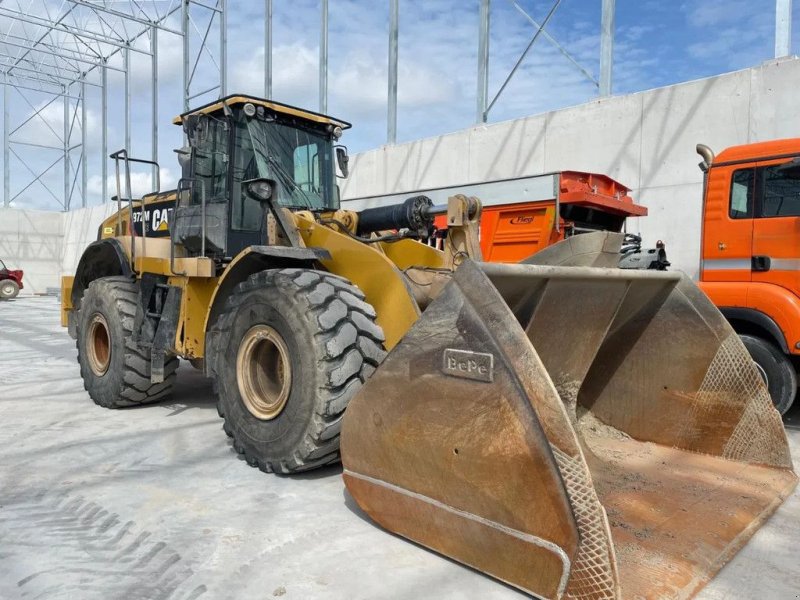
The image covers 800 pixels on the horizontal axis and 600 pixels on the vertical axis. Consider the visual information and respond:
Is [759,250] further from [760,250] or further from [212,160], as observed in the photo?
[212,160]

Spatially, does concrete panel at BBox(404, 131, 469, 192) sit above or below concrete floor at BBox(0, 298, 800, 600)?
above

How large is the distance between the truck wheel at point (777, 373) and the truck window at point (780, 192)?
1.07 metres

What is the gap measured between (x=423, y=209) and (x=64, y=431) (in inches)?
125

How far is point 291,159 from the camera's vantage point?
4848mm

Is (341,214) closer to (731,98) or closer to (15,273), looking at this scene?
(731,98)

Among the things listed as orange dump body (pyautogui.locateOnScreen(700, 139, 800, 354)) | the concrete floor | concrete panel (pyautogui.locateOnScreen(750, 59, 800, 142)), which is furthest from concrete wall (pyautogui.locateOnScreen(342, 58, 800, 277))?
the concrete floor

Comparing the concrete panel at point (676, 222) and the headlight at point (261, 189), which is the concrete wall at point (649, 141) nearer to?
the concrete panel at point (676, 222)

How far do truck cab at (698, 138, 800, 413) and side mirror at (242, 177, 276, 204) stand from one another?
12.2 ft

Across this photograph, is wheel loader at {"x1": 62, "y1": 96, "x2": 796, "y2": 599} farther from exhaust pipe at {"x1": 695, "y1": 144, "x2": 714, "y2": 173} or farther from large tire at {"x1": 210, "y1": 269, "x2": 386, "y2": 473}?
exhaust pipe at {"x1": 695, "y1": 144, "x2": 714, "y2": 173}

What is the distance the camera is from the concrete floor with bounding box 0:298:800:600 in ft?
7.81

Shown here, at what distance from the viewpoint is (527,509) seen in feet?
7.12

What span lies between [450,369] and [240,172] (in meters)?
2.87

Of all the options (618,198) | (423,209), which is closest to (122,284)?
(423,209)

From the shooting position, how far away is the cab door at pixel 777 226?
487 centimetres
